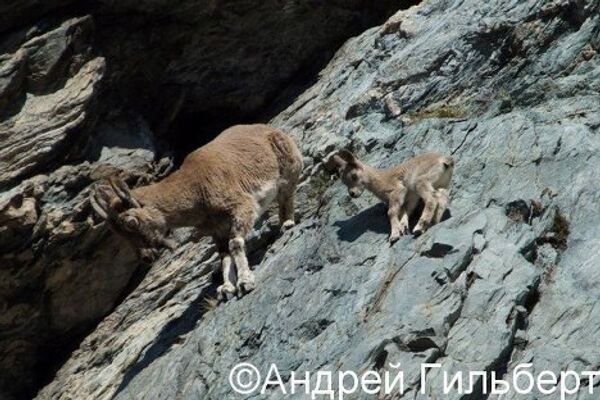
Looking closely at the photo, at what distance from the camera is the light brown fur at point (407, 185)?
19406 millimetres

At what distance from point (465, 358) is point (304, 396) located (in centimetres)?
244

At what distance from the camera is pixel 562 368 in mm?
16438

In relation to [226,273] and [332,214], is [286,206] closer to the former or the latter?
[332,214]

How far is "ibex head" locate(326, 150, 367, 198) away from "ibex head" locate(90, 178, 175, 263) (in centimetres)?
314

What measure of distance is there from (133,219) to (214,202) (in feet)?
4.63

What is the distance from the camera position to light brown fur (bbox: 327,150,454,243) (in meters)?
19.4

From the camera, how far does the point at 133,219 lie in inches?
823

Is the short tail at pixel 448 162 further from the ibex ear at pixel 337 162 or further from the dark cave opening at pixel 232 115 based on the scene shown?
the dark cave opening at pixel 232 115

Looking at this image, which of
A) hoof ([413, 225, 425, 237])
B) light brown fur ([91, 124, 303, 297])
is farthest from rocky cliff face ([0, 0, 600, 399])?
light brown fur ([91, 124, 303, 297])

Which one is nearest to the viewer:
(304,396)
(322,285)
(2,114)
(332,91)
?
(304,396)

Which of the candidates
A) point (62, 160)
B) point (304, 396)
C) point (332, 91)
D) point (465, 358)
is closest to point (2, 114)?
point (62, 160)

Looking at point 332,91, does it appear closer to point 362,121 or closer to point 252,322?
point 362,121

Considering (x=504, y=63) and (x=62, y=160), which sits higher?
(x=62, y=160)

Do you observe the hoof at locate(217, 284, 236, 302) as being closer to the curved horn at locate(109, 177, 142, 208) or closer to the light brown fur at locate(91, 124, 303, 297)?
the light brown fur at locate(91, 124, 303, 297)
